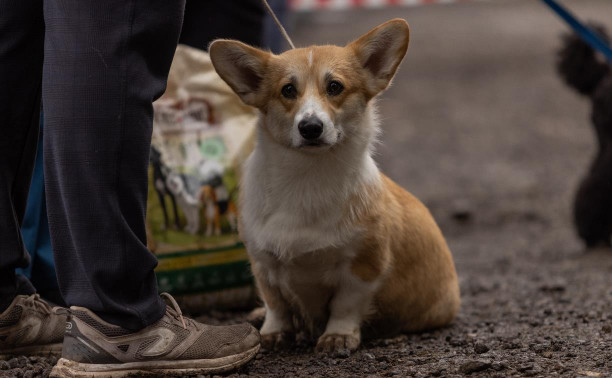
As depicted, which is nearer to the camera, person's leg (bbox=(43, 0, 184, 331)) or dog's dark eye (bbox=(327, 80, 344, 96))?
person's leg (bbox=(43, 0, 184, 331))

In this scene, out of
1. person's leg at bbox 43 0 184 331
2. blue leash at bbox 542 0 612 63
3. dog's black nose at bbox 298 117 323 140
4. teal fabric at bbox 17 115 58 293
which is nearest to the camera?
person's leg at bbox 43 0 184 331

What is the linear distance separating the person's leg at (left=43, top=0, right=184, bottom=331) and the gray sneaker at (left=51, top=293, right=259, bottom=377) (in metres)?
0.08

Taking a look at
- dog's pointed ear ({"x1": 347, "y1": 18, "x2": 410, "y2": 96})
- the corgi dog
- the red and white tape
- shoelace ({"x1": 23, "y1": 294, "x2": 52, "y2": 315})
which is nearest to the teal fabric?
shoelace ({"x1": 23, "y1": 294, "x2": 52, "y2": 315})

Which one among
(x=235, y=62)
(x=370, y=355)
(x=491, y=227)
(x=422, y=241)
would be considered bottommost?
(x=491, y=227)

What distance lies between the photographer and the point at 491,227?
566 centimetres

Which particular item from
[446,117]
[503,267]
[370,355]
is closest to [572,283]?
[503,267]

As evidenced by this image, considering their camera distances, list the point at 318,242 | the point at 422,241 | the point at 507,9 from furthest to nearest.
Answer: the point at 507,9
the point at 422,241
the point at 318,242

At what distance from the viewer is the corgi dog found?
8.21ft

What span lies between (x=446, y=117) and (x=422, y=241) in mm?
5658

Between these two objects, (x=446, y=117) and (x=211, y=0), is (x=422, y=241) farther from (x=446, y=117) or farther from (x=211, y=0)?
(x=446, y=117)

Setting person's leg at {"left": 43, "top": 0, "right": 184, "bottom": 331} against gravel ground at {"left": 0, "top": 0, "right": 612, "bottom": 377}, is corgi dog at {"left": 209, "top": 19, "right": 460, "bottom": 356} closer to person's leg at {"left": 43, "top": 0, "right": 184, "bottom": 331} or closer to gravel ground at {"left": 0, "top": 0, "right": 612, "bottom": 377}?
gravel ground at {"left": 0, "top": 0, "right": 612, "bottom": 377}

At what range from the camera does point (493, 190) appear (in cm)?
631

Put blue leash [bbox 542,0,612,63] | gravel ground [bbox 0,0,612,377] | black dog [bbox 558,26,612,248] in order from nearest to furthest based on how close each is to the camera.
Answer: gravel ground [bbox 0,0,612,377] → blue leash [bbox 542,0,612,63] → black dog [bbox 558,26,612,248]

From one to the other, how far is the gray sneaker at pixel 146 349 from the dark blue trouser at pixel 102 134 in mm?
45
